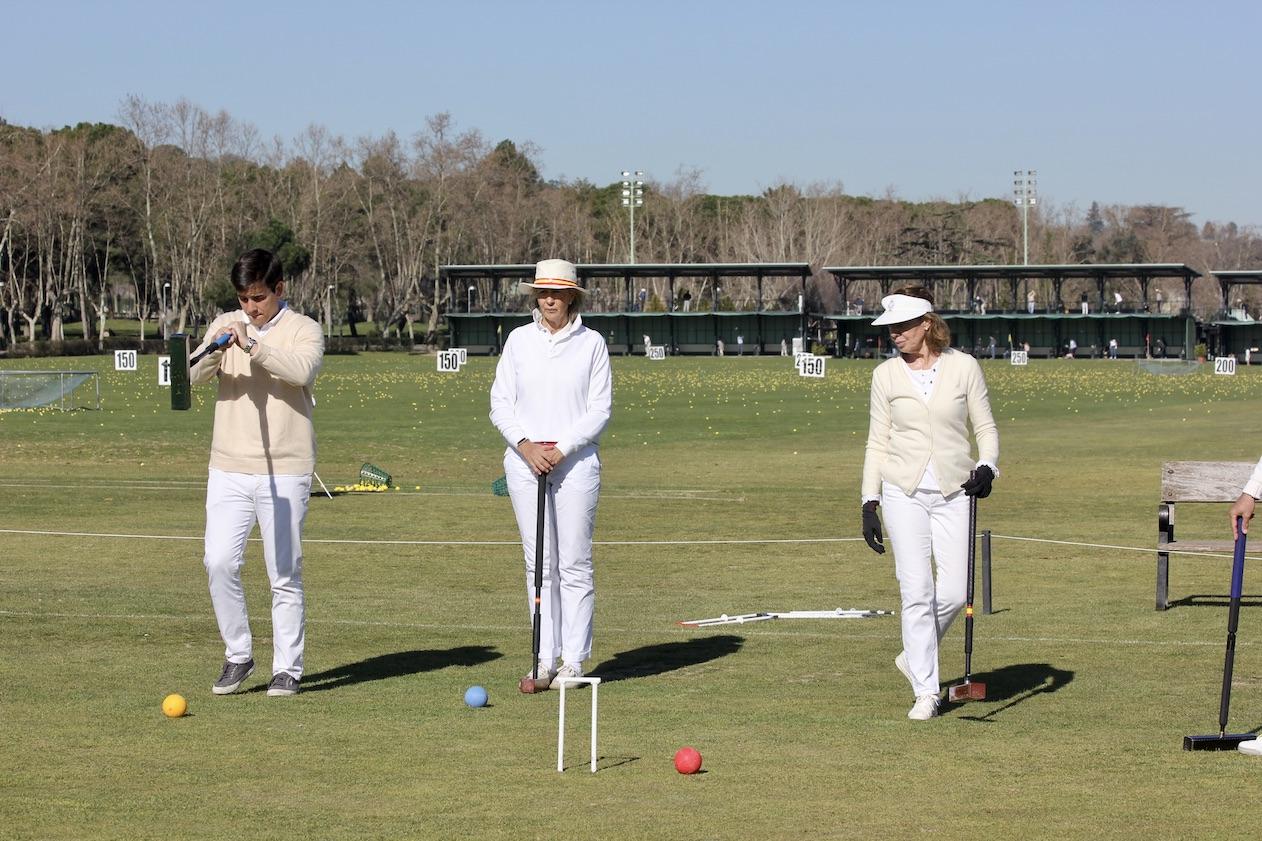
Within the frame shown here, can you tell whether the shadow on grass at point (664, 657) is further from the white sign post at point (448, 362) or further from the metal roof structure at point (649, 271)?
the metal roof structure at point (649, 271)

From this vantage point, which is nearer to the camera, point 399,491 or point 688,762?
point 688,762

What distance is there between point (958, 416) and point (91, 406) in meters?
38.6

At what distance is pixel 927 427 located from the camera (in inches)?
359

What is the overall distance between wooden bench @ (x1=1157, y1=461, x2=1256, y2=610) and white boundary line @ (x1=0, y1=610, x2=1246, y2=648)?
150 centimetres

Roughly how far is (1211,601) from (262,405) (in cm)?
737

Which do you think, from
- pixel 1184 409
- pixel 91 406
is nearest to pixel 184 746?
pixel 91 406

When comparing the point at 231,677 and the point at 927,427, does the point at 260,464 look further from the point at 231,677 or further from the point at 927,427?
the point at 927,427

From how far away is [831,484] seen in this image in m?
25.6

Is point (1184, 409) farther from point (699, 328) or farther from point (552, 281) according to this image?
point (699, 328)

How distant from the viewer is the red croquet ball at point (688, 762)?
759 cm

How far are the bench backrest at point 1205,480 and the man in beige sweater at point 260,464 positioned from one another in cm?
645

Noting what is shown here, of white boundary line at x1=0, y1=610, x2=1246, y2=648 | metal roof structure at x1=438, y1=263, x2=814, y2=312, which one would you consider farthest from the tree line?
white boundary line at x1=0, y1=610, x2=1246, y2=648

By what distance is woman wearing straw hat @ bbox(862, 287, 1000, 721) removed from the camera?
903 cm

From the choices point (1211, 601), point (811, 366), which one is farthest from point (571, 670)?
point (811, 366)
